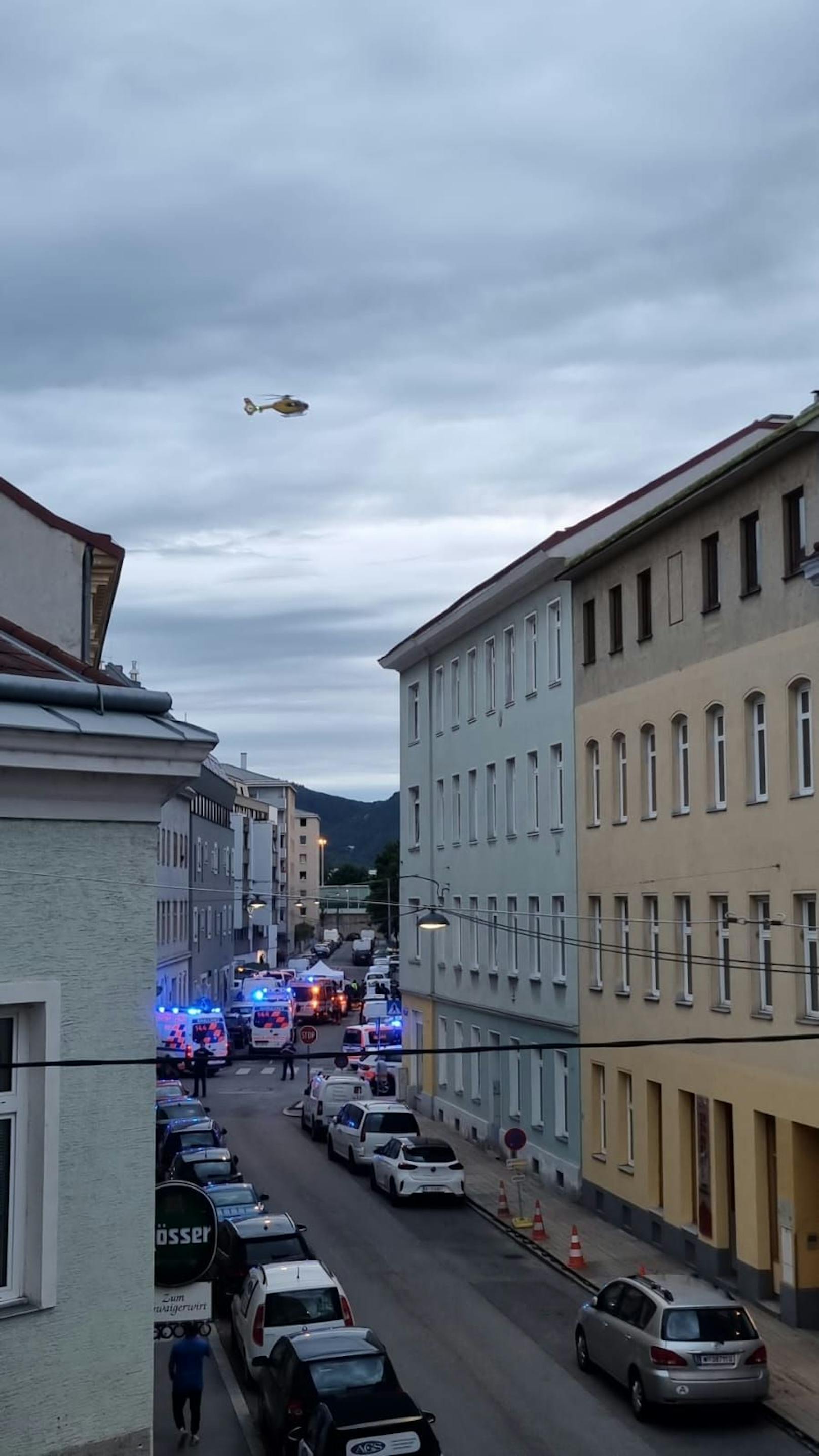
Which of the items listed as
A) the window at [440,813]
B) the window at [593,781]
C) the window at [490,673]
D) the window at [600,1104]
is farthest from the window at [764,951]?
the window at [440,813]

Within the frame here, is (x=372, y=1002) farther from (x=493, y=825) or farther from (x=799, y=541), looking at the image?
(x=799, y=541)

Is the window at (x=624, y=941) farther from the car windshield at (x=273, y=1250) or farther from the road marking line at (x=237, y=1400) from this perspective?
the road marking line at (x=237, y=1400)

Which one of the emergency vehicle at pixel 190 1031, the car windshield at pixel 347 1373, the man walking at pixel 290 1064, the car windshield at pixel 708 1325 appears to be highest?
the emergency vehicle at pixel 190 1031

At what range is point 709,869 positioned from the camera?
2695 centimetres

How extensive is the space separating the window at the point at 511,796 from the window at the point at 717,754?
11.8m

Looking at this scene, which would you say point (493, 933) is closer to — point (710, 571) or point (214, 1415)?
point (710, 571)

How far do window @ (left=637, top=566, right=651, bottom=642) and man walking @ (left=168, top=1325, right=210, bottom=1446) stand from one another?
17305 millimetres

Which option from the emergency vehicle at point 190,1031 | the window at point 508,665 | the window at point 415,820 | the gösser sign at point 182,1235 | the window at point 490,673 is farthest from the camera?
the emergency vehicle at point 190,1031

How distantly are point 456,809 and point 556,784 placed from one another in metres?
9.75

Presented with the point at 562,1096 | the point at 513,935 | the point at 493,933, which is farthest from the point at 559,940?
the point at 493,933

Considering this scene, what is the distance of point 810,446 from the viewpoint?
927 inches

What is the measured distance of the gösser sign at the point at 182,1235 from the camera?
9805 millimetres

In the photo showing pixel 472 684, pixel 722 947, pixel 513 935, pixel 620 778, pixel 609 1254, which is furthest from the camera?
pixel 472 684

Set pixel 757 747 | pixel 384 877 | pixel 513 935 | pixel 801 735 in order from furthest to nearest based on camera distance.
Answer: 1. pixel 384 877
2. pixel 513 935
3. pixel 757 747
4. pixel 801 735
